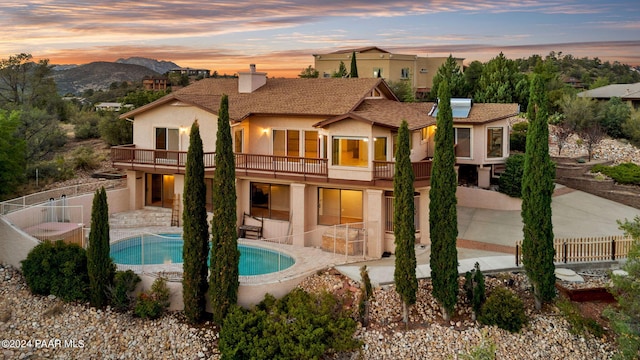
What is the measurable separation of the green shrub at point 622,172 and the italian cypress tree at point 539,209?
14709 millimetres

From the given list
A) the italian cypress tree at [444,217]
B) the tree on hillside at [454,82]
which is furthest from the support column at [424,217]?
the tree on hillside at [454,82]

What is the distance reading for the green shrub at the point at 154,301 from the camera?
1695cm

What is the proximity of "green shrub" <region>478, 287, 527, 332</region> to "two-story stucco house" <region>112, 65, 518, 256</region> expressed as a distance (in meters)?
5.56

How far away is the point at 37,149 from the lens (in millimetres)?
34062

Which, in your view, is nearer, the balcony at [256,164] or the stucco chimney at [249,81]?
the balcony at [256,164]

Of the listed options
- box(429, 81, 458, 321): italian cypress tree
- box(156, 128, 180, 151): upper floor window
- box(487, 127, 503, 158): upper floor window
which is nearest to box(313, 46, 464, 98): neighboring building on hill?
box(487, 127, 503, 158): upper floor window

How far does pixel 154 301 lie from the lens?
17141 millimetres

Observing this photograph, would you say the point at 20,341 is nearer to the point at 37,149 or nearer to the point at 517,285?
the point at 517,285

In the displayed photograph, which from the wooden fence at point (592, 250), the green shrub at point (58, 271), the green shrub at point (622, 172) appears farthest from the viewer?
the green shrub at point (622, 172)

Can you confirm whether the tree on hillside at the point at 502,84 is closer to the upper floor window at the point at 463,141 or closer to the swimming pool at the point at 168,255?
the upper floor window at the point at 463,141

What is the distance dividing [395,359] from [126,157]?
17249 millimetres

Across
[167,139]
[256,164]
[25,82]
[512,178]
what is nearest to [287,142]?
[256,164]

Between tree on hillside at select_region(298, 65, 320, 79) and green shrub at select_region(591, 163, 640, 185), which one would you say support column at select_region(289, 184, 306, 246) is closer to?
green shrub at select_region(591, 163, 640, 185)

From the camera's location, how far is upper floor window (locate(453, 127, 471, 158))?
2795 cm
